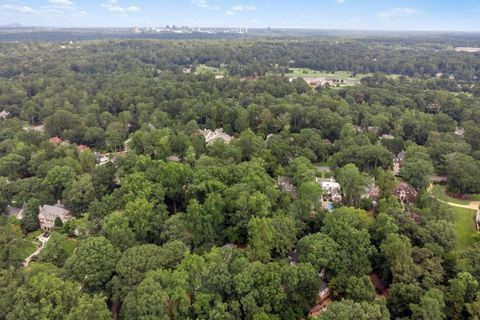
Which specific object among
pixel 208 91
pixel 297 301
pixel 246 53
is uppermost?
pixel 246 53

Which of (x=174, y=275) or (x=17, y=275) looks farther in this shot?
(x=17, y=275)

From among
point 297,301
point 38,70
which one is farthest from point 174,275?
point 38,70

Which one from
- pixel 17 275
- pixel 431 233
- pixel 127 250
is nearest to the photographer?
pixel 17 275

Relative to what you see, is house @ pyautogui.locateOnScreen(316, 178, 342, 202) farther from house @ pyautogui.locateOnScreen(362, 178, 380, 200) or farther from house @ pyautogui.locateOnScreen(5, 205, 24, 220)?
house @ pyautogui.locateOnScreen(5, 205, 24, 220)

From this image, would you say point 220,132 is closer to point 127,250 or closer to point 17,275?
point 127,250

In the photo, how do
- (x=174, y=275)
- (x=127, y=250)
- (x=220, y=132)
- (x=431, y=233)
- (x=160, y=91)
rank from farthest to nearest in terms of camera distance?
1. (x=160, y=91)
2. (x=220, y=132)
3. (x=431, y=233)
4. (x=127, y=250)
5. (x=174, y=275)

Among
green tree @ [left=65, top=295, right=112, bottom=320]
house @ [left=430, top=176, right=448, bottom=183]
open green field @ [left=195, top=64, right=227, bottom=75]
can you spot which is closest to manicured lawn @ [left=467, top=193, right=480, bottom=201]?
house @ [left=430, top=176, right=448, bottom=183]

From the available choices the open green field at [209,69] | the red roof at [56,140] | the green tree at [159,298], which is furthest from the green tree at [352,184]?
the open green field at [209,69]

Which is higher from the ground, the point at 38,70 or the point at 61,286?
the point at 38,70

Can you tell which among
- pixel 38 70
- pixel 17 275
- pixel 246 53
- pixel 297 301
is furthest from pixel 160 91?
pixel 246 53
